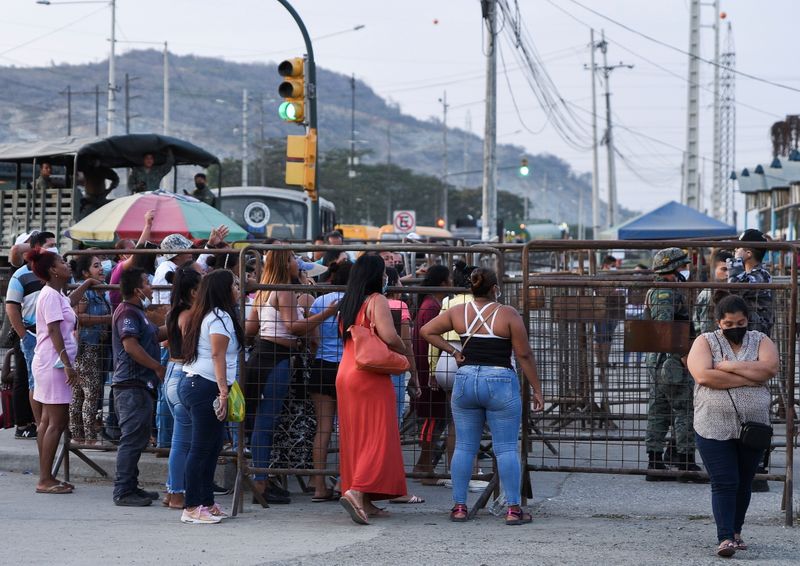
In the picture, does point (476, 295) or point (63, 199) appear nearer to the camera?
point (476, 295)

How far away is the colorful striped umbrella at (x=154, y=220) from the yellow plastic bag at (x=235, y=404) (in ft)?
18.6

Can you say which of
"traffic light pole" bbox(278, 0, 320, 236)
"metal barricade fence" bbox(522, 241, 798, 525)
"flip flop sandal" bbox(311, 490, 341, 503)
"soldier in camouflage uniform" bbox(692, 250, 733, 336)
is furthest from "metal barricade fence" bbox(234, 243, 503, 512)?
"traffic light pole" bbox(278, 0, 320, 236)

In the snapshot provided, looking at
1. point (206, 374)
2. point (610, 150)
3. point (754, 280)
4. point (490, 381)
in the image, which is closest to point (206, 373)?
point (206, 374)

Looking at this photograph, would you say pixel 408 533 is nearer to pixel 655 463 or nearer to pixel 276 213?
pixel 655 463

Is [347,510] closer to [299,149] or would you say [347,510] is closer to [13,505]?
[13,505]

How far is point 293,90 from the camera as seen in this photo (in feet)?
52.5

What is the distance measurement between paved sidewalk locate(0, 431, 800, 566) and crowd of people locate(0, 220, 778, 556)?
0.21m

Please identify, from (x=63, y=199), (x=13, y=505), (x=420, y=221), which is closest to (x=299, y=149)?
(x=63, y=199)

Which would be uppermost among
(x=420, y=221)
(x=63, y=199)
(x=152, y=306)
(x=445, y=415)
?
(x=420, y=221)

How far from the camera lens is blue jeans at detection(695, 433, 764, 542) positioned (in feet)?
22.7

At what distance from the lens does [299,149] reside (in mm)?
16156

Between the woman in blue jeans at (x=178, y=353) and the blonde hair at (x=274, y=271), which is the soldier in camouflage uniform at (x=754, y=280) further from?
the woman in blue jeans at (x=178, y=353)

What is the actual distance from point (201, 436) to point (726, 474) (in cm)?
342

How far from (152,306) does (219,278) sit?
1.39m
